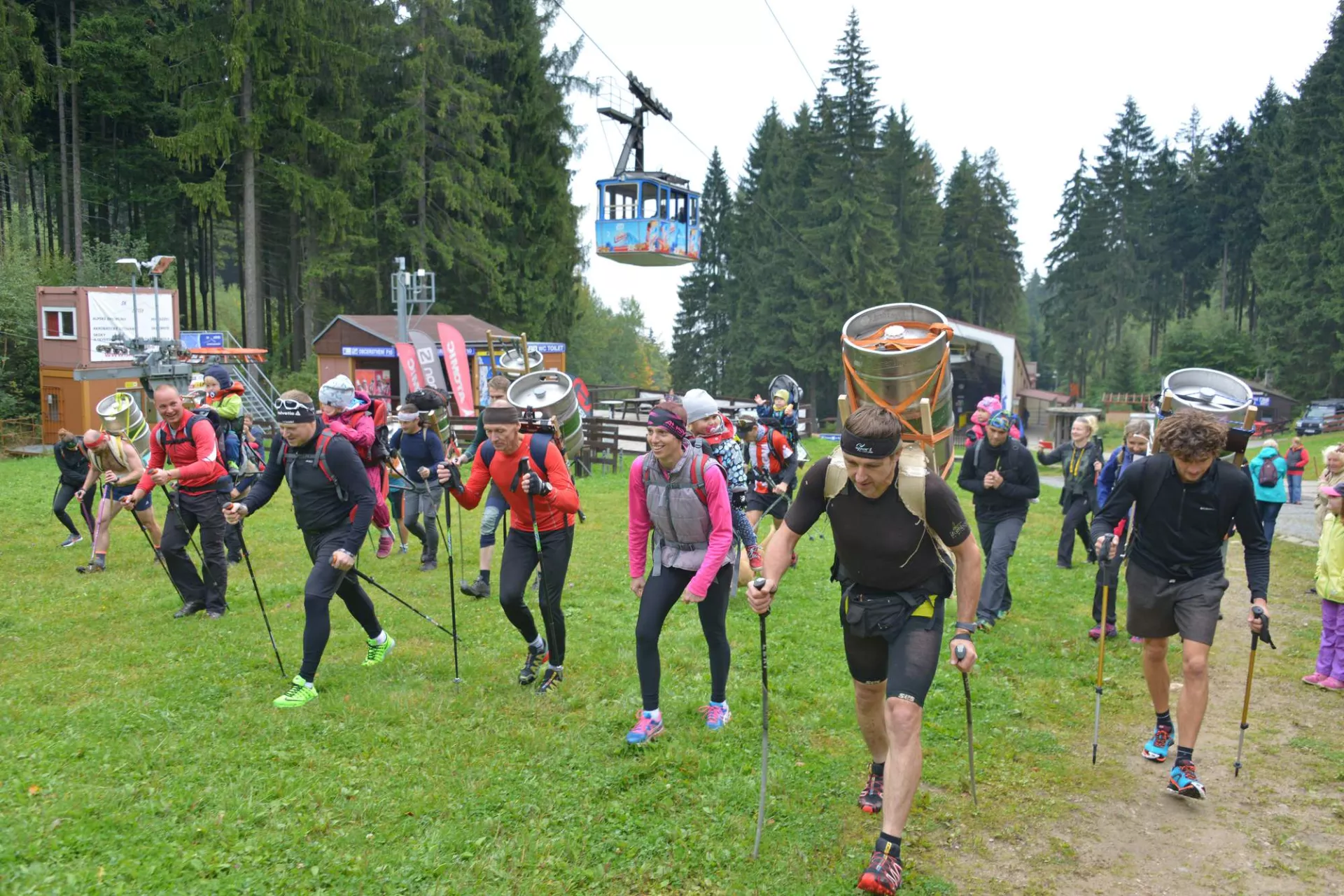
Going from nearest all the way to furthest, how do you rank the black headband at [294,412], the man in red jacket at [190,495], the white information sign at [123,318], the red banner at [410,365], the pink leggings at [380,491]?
the black headband at [294,412] → the man in red jacket at [190,495] → the pink leggings at [380,491] → the red banner at [410,365] → the white information sign at [123,318]

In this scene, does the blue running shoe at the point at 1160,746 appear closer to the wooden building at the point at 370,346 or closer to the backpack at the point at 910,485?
the backpack at the point at 910,485

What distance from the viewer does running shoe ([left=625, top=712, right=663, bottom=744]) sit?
19.5 ft

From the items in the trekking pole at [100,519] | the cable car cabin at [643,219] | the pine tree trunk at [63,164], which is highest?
Answer: the pine tree trunk at [63,164]

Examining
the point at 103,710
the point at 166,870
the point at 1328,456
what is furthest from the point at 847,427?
the point at 1328,456

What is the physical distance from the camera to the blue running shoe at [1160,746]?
5.95 meters

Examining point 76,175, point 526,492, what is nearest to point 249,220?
point 76,175

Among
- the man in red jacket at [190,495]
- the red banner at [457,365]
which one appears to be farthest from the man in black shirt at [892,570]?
the red banner at [457,365]

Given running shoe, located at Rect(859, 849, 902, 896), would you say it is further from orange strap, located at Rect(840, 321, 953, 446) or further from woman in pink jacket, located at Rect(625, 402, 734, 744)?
orange strap, located at Rect(840, 321, 953, 446)

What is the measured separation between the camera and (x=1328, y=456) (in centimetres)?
959

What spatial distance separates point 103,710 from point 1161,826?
22.7 ft

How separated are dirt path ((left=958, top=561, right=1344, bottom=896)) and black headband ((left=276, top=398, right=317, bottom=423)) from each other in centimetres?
512

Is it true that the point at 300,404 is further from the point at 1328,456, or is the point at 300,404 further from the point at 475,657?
the point at 1328,456

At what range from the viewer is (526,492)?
6461mm

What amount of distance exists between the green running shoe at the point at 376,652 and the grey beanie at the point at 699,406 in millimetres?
3247
